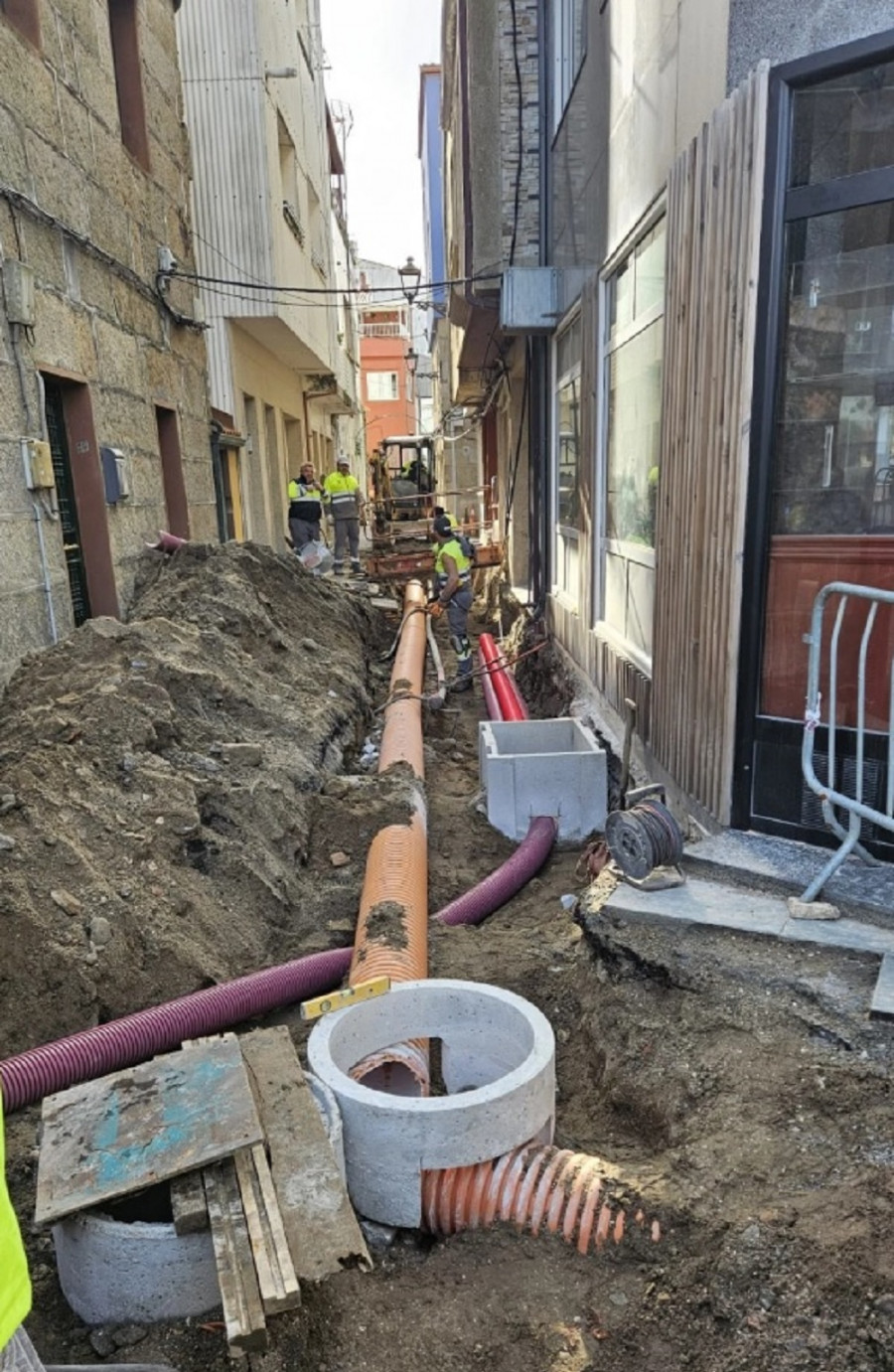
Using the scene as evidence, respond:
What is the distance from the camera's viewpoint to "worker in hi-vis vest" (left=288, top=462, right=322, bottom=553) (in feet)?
52.5

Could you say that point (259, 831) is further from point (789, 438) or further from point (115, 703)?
point (789, 438)

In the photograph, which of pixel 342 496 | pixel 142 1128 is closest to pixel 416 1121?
pixel 142 1128

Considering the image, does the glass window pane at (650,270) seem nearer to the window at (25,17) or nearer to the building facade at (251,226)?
the window at (25,17)

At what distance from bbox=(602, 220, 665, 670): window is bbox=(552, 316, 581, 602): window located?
1.15 meters

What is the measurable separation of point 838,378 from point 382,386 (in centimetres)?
5745

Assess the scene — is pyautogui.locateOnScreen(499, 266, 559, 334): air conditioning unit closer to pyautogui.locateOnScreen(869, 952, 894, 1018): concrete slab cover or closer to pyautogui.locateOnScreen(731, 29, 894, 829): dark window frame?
pyautogui.locateOnScreen(731, 29, 894, 829): dark window frame

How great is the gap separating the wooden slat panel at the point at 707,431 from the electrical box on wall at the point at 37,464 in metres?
4.19

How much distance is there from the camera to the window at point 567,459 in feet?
26.8

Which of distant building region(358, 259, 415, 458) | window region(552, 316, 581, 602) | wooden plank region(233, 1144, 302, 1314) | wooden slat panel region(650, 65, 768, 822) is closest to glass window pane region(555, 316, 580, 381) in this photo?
window region(552, 316, 581, 602)

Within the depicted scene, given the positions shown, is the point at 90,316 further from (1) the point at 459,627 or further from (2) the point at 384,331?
(2) the point at 384,331

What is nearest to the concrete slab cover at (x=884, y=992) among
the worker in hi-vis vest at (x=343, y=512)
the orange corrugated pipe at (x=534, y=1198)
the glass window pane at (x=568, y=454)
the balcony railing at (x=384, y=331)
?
the orange corrugated pipe at (x=534, y=1198)

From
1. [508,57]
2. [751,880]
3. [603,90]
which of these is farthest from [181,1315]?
[508,57]

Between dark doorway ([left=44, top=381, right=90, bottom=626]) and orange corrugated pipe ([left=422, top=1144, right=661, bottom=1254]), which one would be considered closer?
orange corrugated pipe ([left=422, top=1144, right=661, bottom=1254])

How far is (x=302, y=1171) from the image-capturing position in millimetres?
2303
